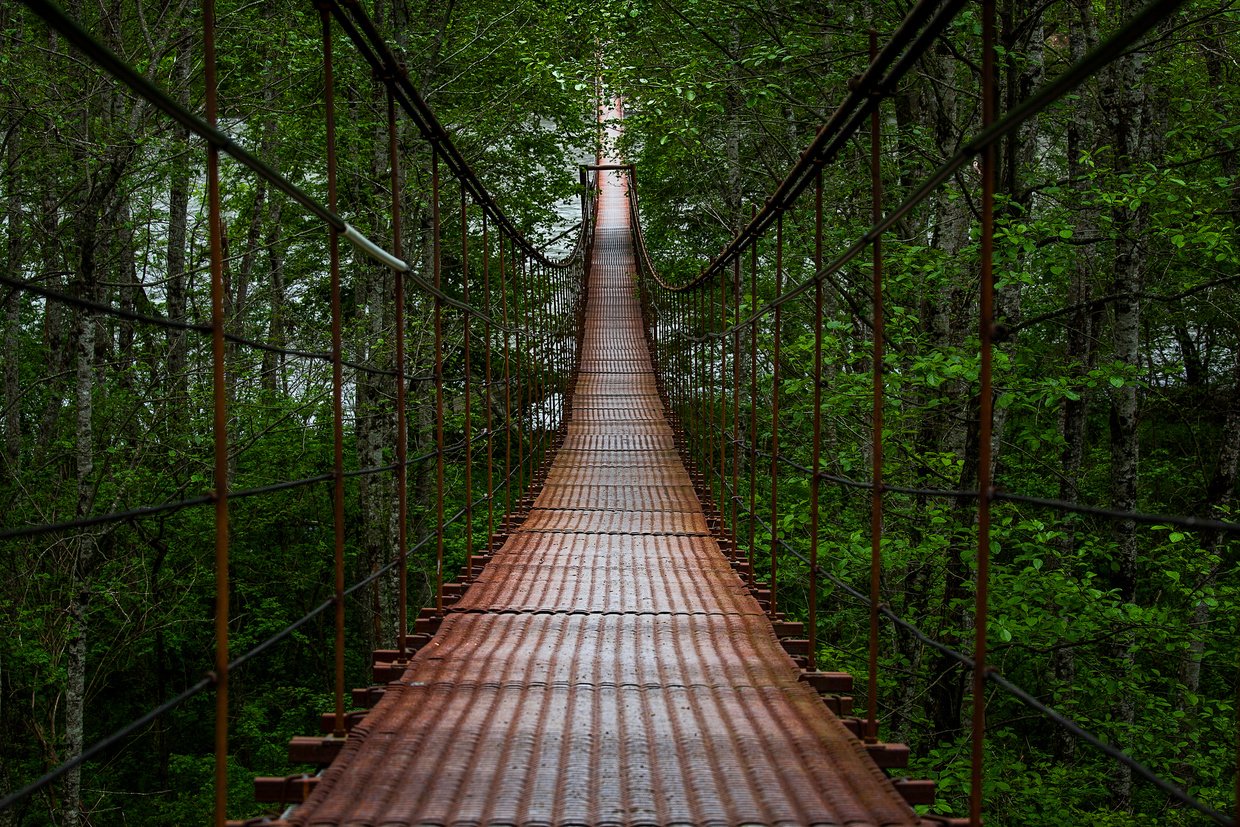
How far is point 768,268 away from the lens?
329 inches

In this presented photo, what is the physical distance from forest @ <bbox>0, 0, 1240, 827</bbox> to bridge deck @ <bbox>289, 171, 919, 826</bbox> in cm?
42

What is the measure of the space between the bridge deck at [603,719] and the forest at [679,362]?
42cm

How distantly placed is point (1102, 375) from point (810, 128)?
4.39m

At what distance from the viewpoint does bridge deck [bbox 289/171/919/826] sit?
1399 mm

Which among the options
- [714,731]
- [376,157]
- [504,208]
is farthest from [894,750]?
[504,208]

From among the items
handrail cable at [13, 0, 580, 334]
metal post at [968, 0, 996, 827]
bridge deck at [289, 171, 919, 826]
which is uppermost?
handrail cable at [13, 0, 580, 334]

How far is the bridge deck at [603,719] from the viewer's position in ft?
4.59

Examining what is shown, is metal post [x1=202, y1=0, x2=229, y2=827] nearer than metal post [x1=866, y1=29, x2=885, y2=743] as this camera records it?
Yes

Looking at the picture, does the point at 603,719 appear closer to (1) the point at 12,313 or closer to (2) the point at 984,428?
(2) the point at 984,428

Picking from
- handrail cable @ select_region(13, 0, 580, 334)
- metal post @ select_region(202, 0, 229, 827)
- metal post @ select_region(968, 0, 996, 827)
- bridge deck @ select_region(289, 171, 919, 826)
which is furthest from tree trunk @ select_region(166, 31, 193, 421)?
metal post @ select_region(968, 0, 996, 827)

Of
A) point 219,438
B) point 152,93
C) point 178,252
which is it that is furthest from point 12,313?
point 152,93

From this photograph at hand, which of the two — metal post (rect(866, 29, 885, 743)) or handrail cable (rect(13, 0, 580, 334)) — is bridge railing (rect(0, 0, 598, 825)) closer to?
handrail cable (rect(13, 0, 580, 334))

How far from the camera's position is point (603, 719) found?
1.82 meters

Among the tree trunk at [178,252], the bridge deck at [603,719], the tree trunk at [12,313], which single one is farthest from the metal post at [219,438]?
the tree trunk at [12,313]
